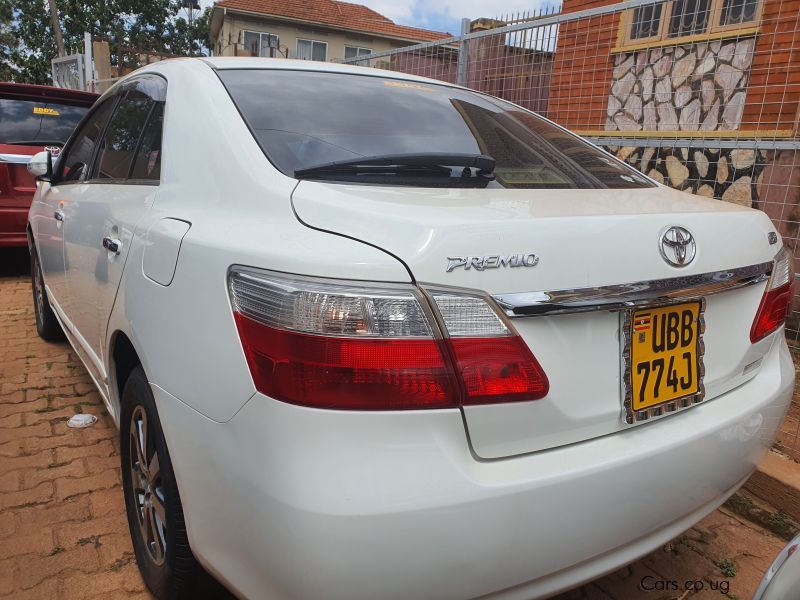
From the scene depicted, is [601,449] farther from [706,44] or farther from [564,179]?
[706,44]

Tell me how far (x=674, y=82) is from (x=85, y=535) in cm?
561

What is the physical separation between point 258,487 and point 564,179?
1.30m

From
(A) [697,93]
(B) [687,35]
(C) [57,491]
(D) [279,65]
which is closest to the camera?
(D) [279,65]

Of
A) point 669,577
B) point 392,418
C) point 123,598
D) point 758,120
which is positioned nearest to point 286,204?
point 392,418

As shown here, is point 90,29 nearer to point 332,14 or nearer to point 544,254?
point 332,14

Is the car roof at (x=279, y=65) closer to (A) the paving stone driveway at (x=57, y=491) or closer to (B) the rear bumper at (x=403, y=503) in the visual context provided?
(B) the rear bumper at (x=403, y=503)

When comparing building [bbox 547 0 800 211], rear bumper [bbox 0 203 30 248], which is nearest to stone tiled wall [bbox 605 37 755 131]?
building [bbox 547 0 800 211]

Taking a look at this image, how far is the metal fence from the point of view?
177 inches

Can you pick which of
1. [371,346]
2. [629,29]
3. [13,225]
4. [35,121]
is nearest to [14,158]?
[35,121]

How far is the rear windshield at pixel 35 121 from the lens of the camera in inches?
221

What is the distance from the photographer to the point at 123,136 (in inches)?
102

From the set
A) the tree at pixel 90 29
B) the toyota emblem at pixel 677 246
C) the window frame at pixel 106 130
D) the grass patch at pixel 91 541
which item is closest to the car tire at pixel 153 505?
the grass patch at pixel 91 541

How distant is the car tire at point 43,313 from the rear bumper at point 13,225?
169 cm

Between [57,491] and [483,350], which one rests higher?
[483,350]
